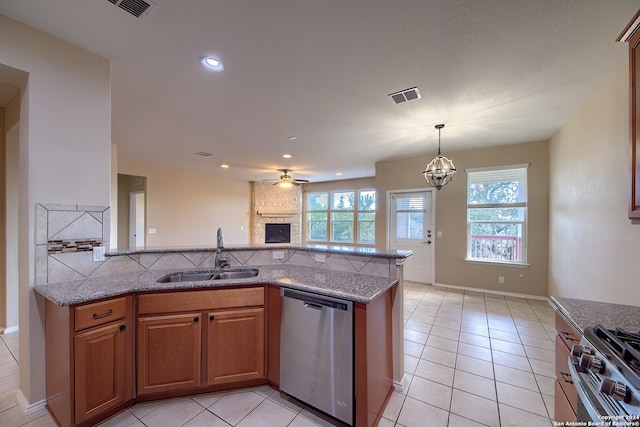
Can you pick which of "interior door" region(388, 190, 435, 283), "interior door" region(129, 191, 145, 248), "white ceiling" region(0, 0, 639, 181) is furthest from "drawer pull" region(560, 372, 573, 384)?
"interior door" region(129, 191, 145, 248)

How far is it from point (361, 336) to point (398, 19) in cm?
205

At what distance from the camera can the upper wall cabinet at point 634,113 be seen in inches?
47.8

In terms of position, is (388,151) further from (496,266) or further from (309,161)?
(496,266)

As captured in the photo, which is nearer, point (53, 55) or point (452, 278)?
point (53, 55)

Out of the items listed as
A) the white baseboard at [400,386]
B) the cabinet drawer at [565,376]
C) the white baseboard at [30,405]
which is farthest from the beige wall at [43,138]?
the cabinet drawer at [565,376]

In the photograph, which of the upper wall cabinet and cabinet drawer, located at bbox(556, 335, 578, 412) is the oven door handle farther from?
the upper wall cabinet

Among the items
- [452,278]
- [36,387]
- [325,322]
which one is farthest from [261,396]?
[452,278]

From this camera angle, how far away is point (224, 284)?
1.84m

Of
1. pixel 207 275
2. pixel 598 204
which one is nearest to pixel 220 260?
pixel 207 275

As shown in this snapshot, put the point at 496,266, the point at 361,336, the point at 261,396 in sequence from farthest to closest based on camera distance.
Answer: the point at 496,266 < the point at 261,396 < the point at 361,336

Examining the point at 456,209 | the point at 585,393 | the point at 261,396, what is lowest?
the point at 261,396

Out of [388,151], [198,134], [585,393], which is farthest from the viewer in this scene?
[388,151]

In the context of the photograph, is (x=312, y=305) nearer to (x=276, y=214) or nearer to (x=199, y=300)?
(x=199, y=300)

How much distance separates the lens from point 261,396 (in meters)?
1.87
